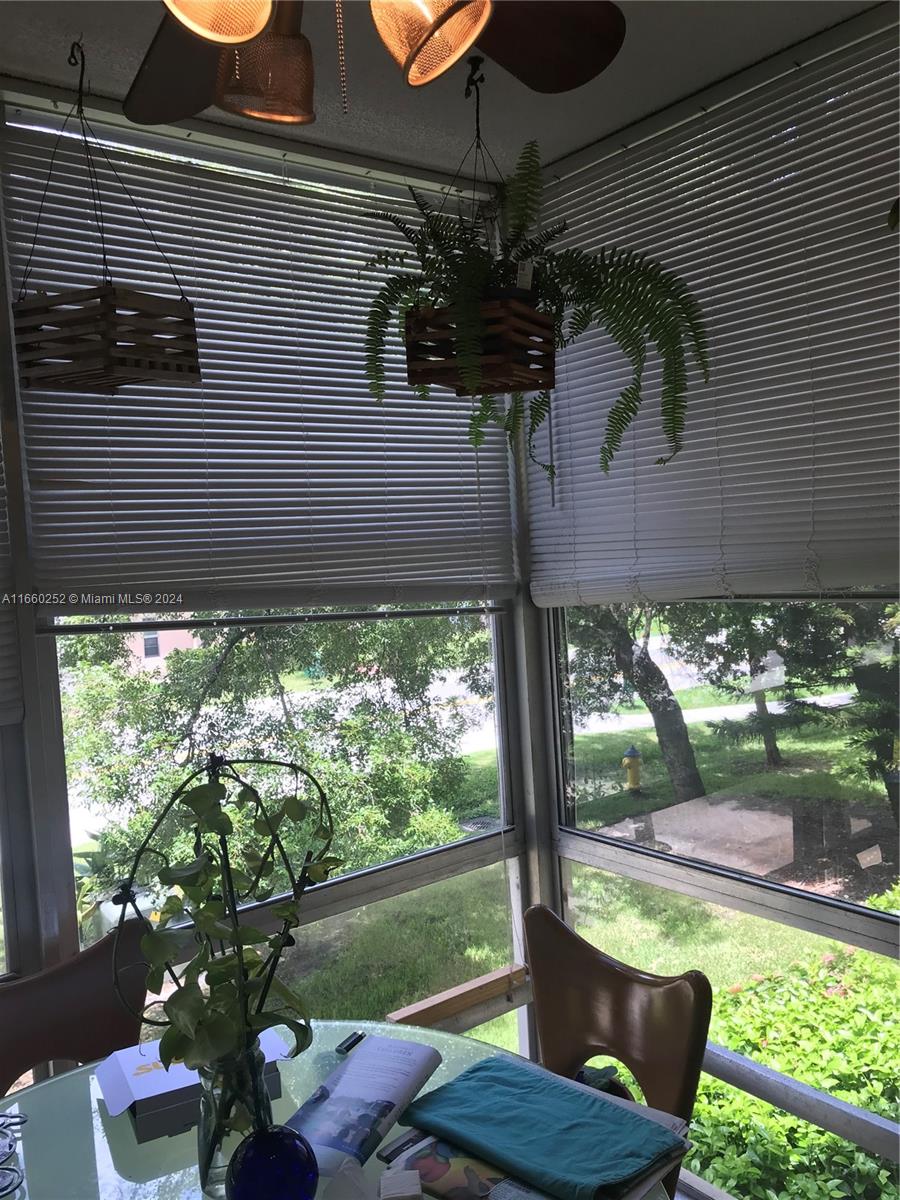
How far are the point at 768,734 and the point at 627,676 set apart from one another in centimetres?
45

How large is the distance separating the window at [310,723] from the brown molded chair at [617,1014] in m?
0.67

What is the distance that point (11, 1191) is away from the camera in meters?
1.34

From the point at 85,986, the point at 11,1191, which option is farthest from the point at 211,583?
the point at 11,1191

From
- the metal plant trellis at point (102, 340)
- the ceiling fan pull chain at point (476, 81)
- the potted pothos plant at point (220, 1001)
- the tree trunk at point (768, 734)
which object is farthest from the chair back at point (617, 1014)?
the ceiling fan pull chain at point (476, 81)

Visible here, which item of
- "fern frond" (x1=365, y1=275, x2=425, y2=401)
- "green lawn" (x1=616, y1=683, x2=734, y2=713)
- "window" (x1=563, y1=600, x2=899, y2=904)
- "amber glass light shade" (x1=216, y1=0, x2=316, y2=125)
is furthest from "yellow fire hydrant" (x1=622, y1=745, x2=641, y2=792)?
"amber glass light shade" (x1=216, y1=0, x2=316, y2=125)

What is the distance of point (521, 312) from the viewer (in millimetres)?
1918

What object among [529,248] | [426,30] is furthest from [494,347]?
[426,30]

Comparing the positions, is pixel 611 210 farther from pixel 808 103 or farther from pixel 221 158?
pixel 221 158

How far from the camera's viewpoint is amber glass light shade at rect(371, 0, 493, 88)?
1087 millimetres

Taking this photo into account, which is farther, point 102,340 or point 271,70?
→ point 102,340

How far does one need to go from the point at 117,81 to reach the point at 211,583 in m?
1.12

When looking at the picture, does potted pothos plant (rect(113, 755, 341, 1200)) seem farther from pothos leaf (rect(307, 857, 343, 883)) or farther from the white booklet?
the white booklet

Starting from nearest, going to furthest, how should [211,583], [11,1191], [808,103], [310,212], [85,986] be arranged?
[11,1191] < [85,986] < [808,103] < [211,583] < [310,212]

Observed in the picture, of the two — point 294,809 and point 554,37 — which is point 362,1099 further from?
point 554,37
